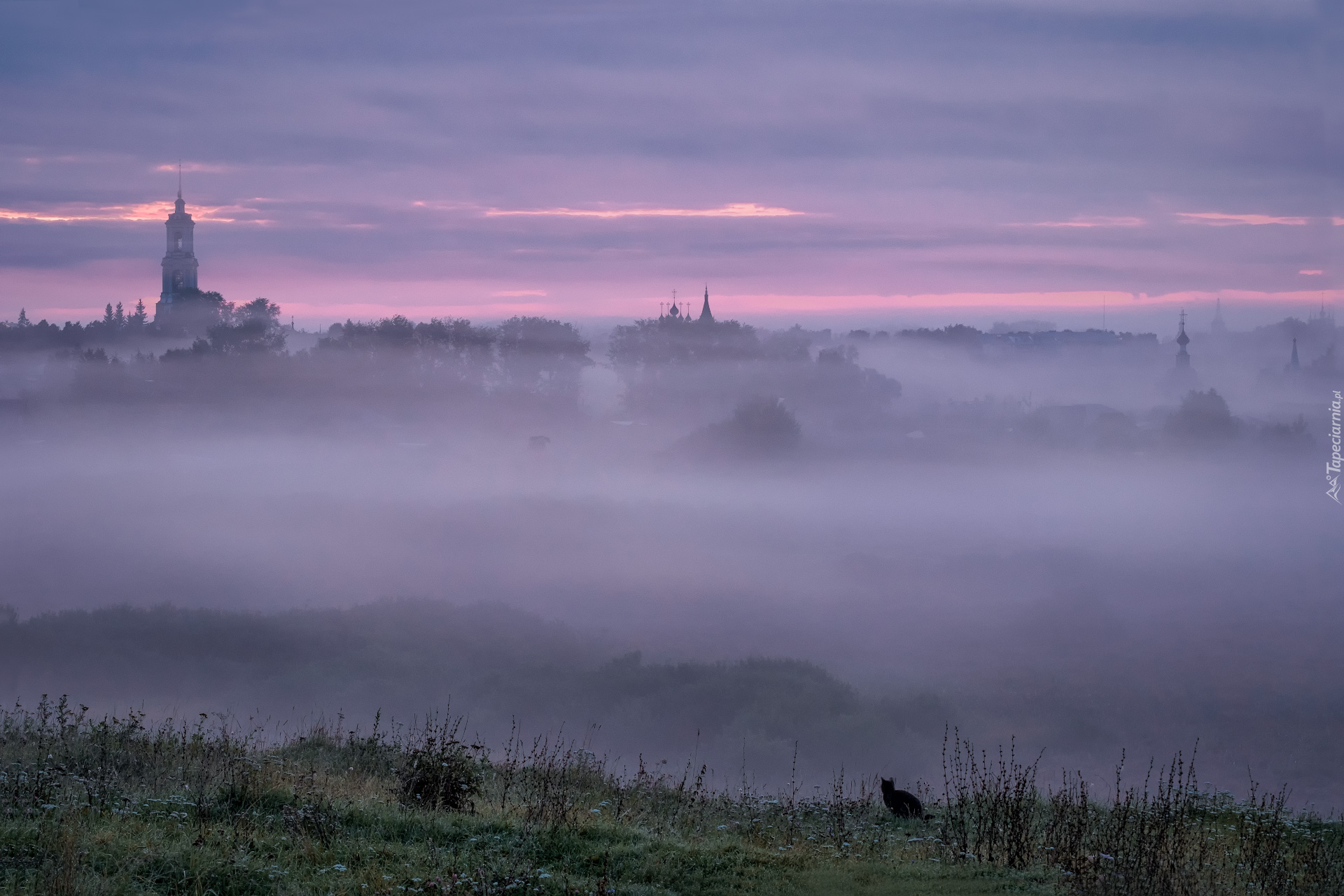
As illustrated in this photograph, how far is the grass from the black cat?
1791 mm

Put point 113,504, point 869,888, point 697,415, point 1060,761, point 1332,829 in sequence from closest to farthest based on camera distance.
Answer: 1. point 869,888
2. point 1332,829
3. point 1060,761
4. point 113,504
5. point 697,415

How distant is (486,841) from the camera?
10.9 meters

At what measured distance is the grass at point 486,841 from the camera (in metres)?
9.33

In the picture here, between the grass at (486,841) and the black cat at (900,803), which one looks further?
the black cat at (900,803)

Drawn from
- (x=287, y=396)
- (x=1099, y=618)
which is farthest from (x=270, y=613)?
(x=1099, y=618)

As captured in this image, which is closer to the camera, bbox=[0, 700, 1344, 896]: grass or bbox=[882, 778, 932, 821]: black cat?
bbox=[0, 700, 1344, 896]: grass

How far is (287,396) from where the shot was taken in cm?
15088

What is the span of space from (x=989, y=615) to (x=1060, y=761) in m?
79.5

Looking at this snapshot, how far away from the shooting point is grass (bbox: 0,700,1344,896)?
30.6 ft

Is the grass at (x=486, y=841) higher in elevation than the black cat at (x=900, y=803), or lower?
higher

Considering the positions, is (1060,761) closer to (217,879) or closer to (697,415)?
(217,879)

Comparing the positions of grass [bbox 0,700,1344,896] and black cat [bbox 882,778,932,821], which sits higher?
grass [bbox 0,700,1344,896]

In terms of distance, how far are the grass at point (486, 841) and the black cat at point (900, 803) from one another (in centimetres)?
179

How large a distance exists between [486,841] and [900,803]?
8.91 meters
